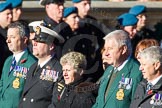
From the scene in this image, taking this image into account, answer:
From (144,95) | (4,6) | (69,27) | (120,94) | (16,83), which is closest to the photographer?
(144,95)

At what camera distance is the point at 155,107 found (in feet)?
30.5

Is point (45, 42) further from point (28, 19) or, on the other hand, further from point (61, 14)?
point (28, 19)

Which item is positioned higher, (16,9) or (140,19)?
(16,9)

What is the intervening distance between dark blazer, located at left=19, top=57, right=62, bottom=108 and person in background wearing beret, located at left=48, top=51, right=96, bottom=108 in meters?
0.37

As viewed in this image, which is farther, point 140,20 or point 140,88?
point 140,20

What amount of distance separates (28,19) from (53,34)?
8.00 feet

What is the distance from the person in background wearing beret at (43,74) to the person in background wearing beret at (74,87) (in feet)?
1.21

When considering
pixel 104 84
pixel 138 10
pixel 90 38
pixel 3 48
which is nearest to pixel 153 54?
pixel 104 84

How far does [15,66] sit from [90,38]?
1226 millimetres

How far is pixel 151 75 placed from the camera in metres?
9.48

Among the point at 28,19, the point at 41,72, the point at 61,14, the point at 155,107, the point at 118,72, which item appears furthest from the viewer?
the point at 28,19

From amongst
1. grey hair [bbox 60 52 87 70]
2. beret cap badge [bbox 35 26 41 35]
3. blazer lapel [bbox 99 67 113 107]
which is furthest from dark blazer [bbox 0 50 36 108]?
blazer lapel [bbox 99 67 113 107]

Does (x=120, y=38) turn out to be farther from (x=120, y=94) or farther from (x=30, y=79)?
(x=30, y=79)

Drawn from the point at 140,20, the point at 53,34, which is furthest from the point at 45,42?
the point at 140,20
